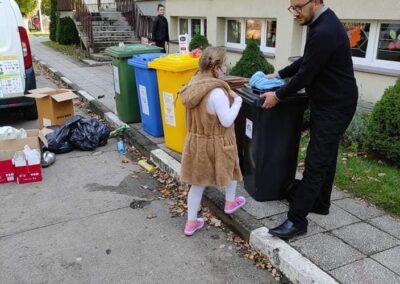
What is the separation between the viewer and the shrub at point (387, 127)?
13.8ft

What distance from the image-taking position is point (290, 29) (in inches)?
290

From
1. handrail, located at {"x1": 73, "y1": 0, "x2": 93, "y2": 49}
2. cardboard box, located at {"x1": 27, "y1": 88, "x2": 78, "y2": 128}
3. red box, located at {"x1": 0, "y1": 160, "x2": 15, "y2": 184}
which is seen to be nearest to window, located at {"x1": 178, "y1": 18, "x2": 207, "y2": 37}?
handrail, located at {"x1": 73, "y1": 0, "x2": 93, "y2": 49}

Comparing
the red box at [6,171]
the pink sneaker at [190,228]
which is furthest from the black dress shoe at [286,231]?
the red box at [6,171]

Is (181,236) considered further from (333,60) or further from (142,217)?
(333,60)

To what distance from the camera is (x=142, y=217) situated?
12.6 feet

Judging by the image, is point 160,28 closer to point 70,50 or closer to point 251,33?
point 251,33

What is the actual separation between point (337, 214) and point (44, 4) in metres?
44.0

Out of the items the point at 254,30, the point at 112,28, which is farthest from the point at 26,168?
the point at 112,28

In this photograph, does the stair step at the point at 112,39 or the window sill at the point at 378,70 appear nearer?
the window sill at the point at 378,70

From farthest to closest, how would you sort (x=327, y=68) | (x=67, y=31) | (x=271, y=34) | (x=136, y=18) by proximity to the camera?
(x=67, y=31)
(x=136, y=18)
(x=271, y=34)
(x=327, y=68)

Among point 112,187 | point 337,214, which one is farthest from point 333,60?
point 112,187

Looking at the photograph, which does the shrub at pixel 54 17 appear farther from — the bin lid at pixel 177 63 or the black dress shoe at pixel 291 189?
the black dress shoe at pixel 291 189

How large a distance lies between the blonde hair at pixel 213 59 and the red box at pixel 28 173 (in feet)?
8.49

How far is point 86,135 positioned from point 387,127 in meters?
3.87
